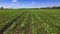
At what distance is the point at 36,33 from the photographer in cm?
1290

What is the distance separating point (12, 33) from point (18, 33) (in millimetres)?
554

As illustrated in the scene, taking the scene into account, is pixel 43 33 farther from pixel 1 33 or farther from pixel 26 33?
pixel 1 33

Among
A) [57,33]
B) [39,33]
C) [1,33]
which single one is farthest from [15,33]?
[57,33]

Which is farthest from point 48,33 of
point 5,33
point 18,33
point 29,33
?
point 5,33

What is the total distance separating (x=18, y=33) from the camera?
44.2 feet

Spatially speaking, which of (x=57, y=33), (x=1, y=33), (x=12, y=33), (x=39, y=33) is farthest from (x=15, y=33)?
(x=57, y=33)

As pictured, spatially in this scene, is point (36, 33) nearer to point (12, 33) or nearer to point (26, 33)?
point (26, 33)

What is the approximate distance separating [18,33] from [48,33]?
274cm

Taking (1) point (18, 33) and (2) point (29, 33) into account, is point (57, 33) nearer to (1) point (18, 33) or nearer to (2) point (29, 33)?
(2) point (29, 33)

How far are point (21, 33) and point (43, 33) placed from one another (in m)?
2.01

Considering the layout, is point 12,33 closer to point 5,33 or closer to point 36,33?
point 5,33

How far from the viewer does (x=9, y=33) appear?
1337 centimetres

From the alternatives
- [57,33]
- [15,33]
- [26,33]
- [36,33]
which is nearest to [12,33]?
[15,33]

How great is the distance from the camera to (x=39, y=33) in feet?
43.4
